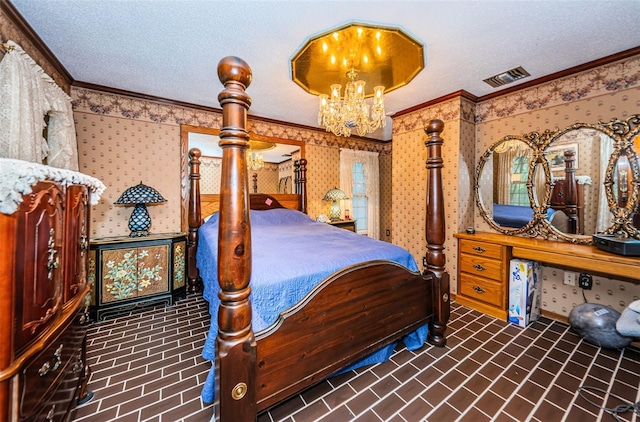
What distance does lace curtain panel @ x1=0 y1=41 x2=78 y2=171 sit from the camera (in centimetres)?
161

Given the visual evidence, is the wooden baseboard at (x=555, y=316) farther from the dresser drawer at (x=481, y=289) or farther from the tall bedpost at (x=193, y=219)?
the tall bedpost at (x=193, y=219)

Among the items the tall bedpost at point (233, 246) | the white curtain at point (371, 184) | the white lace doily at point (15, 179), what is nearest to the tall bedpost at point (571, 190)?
the white curtain at point (371, 184)

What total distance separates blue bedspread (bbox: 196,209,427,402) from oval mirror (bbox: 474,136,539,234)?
5.97 ft

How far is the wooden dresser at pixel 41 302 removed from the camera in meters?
0.76

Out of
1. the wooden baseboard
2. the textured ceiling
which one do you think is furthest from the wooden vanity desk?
the textured ceiling

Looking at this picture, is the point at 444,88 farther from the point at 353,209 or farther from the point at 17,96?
the point at 17,96

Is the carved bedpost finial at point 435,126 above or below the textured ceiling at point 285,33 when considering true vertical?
below

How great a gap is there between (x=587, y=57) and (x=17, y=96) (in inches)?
182

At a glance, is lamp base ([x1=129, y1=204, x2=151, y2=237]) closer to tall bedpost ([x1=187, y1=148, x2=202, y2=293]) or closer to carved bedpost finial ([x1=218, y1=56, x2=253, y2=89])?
tall bedpost ([x1=187, y1=148, x2=202, y2=293])

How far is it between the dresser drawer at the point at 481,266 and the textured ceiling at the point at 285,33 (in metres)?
2.00

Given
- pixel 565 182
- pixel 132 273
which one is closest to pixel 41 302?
pixel 132 273

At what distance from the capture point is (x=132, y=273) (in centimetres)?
274

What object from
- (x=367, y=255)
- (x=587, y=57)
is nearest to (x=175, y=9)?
(x=367, y=255)

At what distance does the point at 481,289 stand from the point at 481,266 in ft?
0.85
